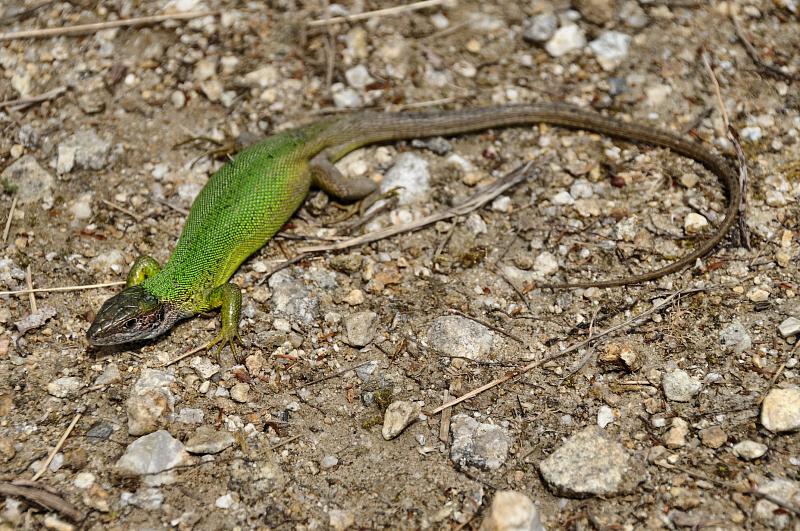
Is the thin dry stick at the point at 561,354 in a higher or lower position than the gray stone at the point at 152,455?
lower

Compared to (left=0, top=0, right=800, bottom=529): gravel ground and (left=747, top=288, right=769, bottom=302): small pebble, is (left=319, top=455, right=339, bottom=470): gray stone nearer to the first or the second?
(left=0, top=0, right=800, bottom=529): gravel ground

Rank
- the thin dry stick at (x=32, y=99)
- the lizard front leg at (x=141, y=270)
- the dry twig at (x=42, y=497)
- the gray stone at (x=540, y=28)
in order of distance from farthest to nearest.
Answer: the gray stone at (x=540, y=28), the thin dry stick at (x=32, y=99), the lizard front leg at (x=141, y=270), the dry twig at (x=42, y=497)

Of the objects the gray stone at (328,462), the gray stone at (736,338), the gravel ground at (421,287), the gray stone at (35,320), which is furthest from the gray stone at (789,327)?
the gray stone at (35,320)

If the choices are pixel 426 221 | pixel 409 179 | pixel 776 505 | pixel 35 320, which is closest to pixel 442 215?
pixel 426 221

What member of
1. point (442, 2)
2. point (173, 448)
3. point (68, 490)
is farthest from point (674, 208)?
point (68, 490)

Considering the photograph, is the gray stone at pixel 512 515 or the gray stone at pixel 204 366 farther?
the gray stone at pixel 204 366

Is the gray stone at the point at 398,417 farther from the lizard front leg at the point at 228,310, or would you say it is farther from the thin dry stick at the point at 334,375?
the lizard front leg at the point at 228,310
